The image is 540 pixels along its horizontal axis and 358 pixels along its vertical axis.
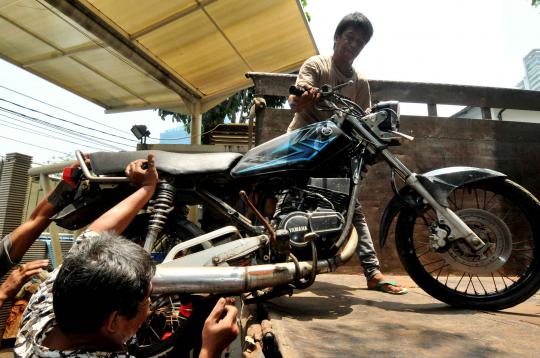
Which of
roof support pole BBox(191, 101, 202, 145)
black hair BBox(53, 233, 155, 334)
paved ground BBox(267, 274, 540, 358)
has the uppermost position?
roof support pole BBox(191, 101, 202, 145)

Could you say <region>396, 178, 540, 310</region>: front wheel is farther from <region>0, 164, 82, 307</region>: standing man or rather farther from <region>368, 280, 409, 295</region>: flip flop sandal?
<region>0, 164, 82, 307</region>: standing man

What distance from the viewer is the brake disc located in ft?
7.66

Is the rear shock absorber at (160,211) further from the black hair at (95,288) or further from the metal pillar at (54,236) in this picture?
the metal pillar at (54,236)

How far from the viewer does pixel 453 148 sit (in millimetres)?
4238

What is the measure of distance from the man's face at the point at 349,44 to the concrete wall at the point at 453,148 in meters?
Result: 1.24

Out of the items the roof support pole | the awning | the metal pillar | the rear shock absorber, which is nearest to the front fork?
the rear shock absorber

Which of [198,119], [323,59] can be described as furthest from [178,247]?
[198,119]

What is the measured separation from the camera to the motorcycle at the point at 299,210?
209cm

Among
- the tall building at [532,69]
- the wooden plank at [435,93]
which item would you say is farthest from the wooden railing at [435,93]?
the tall building at [532,69]

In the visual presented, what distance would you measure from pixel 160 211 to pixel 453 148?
3639 mm

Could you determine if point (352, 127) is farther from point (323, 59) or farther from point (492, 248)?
point (492, 248)

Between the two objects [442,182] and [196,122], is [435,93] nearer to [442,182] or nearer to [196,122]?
[442,182]

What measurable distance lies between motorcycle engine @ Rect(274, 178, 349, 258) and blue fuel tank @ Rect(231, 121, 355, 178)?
16 cm

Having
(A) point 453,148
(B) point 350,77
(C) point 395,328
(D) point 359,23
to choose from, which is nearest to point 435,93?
(A) point 453,148
